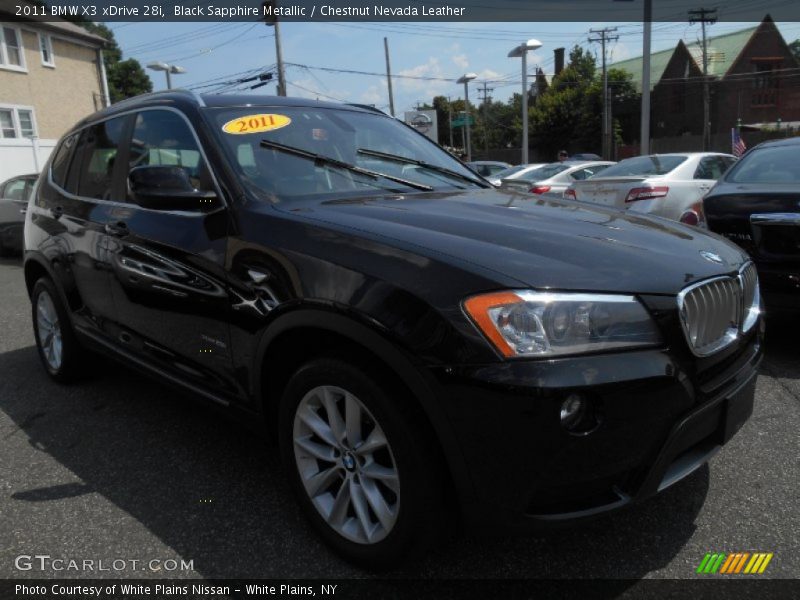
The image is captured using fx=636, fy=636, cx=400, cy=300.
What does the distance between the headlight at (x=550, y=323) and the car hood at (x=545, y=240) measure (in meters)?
0.05

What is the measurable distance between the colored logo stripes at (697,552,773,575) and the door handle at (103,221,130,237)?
2899 millimetres

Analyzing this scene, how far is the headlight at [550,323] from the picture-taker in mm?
1808

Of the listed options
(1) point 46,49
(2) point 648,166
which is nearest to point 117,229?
(2) point 648,166

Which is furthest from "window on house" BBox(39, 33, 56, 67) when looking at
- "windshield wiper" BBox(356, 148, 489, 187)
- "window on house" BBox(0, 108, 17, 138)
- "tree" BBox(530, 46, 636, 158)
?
"tree" BBox(530, 46, 636, 158)

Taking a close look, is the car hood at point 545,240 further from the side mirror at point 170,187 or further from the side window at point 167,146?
the side window at point 167,146

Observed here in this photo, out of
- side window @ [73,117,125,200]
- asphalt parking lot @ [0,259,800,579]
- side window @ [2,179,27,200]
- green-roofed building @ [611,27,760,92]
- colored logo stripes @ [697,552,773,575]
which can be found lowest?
colored logo stripes @ [697,552,773,575]

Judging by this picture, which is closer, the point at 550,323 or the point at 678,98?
the point at 550,323

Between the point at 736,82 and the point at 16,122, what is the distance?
52745mm

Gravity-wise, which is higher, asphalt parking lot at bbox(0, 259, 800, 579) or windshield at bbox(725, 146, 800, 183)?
windshield at bbox(725, 146, 800, 183)

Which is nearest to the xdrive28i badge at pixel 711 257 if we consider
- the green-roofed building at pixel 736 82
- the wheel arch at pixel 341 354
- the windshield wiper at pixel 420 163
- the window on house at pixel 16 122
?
the wheel arch at pixel 341 354

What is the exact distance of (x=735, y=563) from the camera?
2.26 meters

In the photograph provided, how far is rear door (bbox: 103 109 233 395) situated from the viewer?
8.69ft

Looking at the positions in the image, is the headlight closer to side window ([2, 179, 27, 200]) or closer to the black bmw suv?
the black bmw suv

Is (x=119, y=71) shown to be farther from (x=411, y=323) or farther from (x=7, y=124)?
(x=411, y=323)
